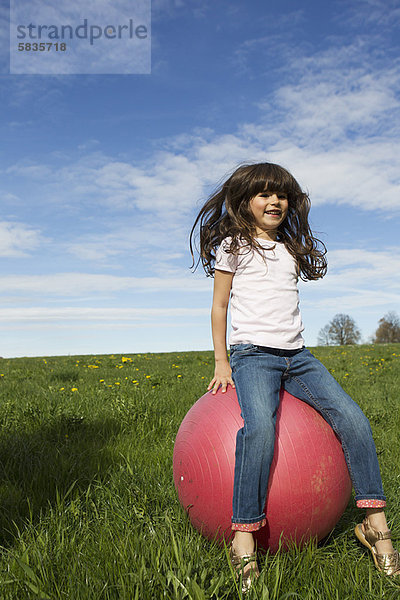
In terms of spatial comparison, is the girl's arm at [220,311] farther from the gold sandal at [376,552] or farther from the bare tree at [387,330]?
the bare tree at [387,330]

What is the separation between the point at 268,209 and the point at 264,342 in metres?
1.06

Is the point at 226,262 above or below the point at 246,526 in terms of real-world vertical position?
above

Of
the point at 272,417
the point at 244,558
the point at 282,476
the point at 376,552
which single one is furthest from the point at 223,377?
the point at 376,552

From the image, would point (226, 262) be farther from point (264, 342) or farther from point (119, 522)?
point (119, 522)

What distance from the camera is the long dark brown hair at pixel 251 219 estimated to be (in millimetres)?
3734

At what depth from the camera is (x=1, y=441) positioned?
15.7ft

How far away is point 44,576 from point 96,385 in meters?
5.75

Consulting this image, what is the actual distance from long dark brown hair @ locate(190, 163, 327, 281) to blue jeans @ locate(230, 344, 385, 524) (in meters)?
0.82

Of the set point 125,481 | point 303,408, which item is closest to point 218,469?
point 303,408

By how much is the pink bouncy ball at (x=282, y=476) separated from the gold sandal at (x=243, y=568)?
0.65ft

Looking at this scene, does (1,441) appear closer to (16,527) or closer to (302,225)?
(16,527)

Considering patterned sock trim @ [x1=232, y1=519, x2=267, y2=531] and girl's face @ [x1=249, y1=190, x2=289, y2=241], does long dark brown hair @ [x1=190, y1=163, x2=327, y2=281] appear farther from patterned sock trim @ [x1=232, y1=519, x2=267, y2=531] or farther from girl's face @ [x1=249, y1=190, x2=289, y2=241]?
patterned sock trim @ [x1=232, y1=519, x2=267, y2=531]

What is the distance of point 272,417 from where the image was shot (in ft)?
9.73

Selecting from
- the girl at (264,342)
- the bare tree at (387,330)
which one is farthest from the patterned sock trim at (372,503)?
the bare tree at (387,330)
